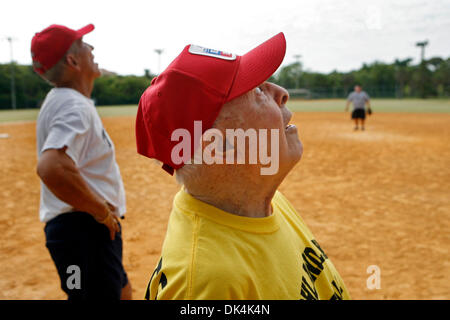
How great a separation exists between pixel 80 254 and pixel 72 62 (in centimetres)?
128

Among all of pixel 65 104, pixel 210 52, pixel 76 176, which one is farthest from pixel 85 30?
pixel 210 52

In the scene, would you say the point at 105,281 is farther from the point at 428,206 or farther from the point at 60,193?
the point at 428,206

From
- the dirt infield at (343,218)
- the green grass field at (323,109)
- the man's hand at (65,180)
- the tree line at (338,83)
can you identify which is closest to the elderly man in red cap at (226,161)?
the man's hand at (65,180)

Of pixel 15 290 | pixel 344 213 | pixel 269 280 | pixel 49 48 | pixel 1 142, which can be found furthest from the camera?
pixel 1 142

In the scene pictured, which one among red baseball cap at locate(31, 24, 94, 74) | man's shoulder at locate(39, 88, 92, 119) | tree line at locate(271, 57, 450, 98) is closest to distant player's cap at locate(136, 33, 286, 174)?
man's shoulder at locate(39, 88, 92, 119)

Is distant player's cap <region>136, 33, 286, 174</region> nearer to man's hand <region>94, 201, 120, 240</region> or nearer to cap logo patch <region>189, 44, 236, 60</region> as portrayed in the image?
cap logo patch <region>189, 44, 236, 60</region>

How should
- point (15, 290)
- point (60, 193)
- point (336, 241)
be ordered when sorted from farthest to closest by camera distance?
point (336, 241) < point (15, 290) < point (60, 193)

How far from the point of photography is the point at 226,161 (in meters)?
1.24

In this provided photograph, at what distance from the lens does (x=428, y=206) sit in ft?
21.0

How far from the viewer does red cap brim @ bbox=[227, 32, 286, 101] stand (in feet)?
4.04

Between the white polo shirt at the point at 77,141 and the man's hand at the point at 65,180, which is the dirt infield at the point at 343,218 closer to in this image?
the white polo shirt at the point at 77,141

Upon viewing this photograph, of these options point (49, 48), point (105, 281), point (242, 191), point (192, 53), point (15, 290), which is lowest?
point (15, 290)
